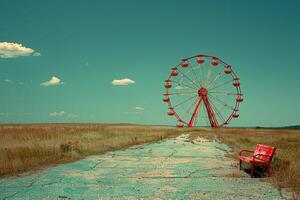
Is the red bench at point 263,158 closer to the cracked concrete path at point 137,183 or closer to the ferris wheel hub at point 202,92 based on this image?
the cracked concrete path at point 137,183

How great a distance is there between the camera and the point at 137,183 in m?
7.38

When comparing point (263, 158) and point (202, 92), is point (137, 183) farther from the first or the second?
point (202, 92)

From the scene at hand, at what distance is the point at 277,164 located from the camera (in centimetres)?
941

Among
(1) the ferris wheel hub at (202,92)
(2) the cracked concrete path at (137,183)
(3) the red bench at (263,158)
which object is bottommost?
(2) the cracked concrete path at (137,183)

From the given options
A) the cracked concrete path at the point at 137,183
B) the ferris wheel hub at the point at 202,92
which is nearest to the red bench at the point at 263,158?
the cracked concrete path at the point at 137,183

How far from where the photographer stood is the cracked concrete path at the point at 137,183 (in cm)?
621

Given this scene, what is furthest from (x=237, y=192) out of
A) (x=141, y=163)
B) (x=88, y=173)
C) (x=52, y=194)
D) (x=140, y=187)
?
(x=141, y=163)

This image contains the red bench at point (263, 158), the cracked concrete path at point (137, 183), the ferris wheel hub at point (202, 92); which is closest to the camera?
the cracked concrete path at point (137, 183)

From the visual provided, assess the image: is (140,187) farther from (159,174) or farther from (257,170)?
(257,170)

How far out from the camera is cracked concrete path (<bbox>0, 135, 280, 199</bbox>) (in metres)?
6.21

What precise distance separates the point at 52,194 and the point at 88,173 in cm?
Result: 243

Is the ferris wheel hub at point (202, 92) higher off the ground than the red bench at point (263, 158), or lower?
higher

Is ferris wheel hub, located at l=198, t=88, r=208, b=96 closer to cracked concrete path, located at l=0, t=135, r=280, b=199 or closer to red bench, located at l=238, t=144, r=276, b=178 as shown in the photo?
cracked concrete path, located at l=0, t=135, r=280, b=199

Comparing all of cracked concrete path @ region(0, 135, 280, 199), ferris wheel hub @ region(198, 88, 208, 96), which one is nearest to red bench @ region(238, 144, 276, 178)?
cracked concrete path @ region(0, 135, 280, 199)
